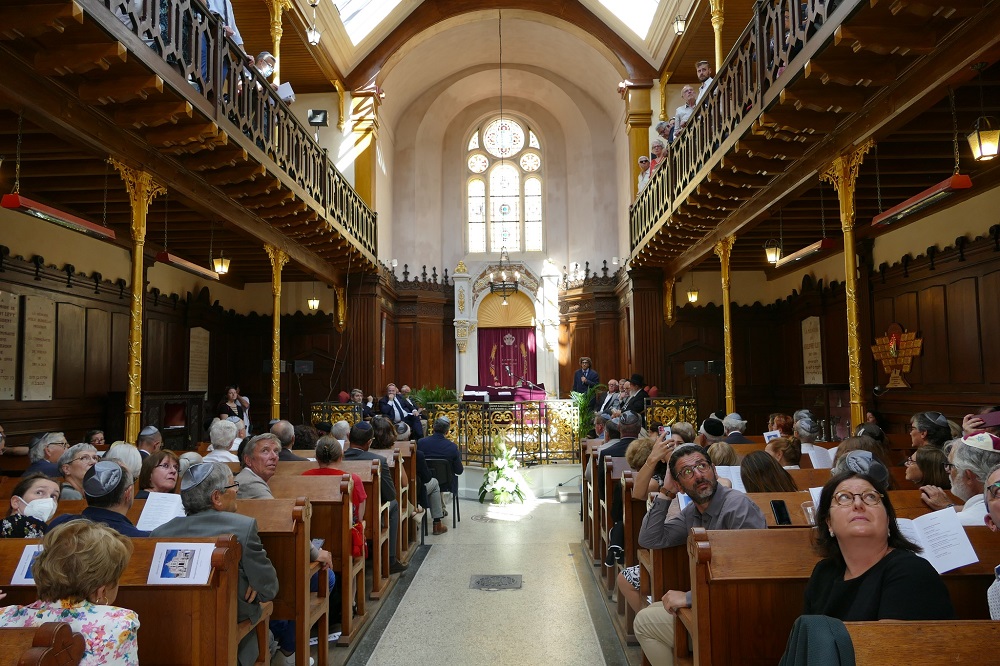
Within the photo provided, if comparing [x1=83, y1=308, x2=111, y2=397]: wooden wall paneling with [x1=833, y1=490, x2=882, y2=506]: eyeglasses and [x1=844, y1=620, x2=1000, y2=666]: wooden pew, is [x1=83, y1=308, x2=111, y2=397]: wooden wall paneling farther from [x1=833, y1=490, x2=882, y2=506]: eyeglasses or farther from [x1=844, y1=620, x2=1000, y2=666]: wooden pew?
[x1=844, y1=620, x2=1000, y2=666]: wooden pew

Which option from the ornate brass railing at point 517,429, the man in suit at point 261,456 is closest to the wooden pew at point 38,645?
the man in suit at point 261,456

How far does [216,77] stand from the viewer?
261 inches

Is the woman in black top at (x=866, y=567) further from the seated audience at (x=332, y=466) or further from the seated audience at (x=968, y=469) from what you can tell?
the seated audience at (x=332, y=466)

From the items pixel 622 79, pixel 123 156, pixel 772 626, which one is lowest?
pixel 772 626

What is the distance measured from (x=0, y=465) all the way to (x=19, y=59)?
13.8 feet

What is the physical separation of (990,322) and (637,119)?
28.4 feet

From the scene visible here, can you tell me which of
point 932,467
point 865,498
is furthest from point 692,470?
point 932,467

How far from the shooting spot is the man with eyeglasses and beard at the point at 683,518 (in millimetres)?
3260

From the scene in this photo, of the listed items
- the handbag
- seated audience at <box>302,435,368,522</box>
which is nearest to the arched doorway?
seated audience at <box>302,435,368,522</box>

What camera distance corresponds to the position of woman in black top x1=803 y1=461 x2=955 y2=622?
7.03ft

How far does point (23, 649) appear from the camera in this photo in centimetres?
191

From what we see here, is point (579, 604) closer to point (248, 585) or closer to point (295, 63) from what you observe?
point (248, 585)

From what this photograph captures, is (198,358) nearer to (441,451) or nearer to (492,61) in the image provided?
(441,451)

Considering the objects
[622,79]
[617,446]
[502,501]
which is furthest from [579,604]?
[622,79]
